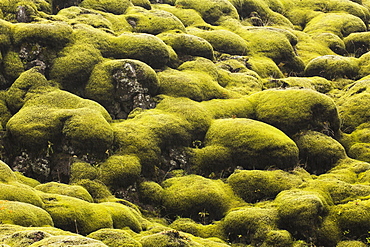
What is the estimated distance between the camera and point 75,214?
470 inches

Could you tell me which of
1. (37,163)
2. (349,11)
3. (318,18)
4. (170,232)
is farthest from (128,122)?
(349,11)

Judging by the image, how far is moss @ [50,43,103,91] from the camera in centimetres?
2050

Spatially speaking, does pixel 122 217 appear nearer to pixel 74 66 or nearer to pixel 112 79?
pixel 112 79

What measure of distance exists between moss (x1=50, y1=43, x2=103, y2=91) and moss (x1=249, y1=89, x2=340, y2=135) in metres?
9.23

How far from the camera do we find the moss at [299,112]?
2012 cm

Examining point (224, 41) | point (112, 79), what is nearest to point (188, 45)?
point (224, 41)

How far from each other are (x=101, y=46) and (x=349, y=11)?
32520mm

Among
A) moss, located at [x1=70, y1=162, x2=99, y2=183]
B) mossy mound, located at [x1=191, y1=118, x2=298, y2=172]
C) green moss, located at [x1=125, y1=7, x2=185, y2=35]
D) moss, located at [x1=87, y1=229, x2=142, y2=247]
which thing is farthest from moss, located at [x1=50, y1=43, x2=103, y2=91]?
moss, located at [x1=87, y1=229, x2=142, y2=247]

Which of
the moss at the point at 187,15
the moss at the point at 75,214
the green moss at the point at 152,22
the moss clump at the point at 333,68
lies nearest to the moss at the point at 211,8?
the moss at the point at 187,15

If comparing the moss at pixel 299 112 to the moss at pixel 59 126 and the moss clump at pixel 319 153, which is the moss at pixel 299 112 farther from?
the moss at pixel 59 126

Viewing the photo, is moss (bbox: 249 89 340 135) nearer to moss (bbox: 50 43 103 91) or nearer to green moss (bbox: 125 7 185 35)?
moss (bbox: 50 43 103 91)

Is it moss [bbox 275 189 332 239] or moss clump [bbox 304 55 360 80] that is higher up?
moss [bbox 275 189 332 239]

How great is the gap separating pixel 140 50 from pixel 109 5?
32.2 feet

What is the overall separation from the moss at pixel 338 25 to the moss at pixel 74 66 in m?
26.1
